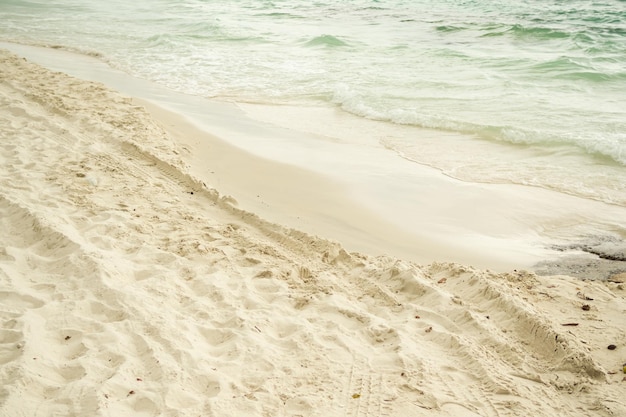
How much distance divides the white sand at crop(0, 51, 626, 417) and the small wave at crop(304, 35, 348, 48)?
1025 centimetres

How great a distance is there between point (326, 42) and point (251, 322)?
12400 mm

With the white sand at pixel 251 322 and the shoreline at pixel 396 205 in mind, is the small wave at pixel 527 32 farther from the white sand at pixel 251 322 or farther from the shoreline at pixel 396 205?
the white sand at pixel 251 322

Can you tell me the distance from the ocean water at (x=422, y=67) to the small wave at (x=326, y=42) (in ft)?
0.20

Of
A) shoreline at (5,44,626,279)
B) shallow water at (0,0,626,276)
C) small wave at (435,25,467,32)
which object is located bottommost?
shoreline at (5,44,626,279)

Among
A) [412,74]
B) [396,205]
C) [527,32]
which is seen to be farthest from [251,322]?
[527,32]

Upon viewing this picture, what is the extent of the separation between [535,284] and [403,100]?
6.01 m

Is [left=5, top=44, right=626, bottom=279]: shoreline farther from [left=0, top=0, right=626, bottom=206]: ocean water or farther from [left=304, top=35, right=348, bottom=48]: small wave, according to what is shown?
[left=304, top=35, right=348, bottom=48]: small wave

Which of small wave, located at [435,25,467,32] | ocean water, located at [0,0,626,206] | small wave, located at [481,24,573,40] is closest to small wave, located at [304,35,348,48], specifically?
ocean water, located at [0,0,626,206]

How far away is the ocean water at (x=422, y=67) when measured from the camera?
7484 millimetres

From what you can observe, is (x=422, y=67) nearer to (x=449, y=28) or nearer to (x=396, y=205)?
(x=449, y=28)

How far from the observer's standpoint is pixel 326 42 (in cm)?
1461

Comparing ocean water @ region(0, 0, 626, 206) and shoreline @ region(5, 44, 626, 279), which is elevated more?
ocean water @ region(0, 0, 626, 206)

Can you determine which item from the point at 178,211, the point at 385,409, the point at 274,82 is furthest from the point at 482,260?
the point at 274,82

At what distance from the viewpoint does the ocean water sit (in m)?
7.48
